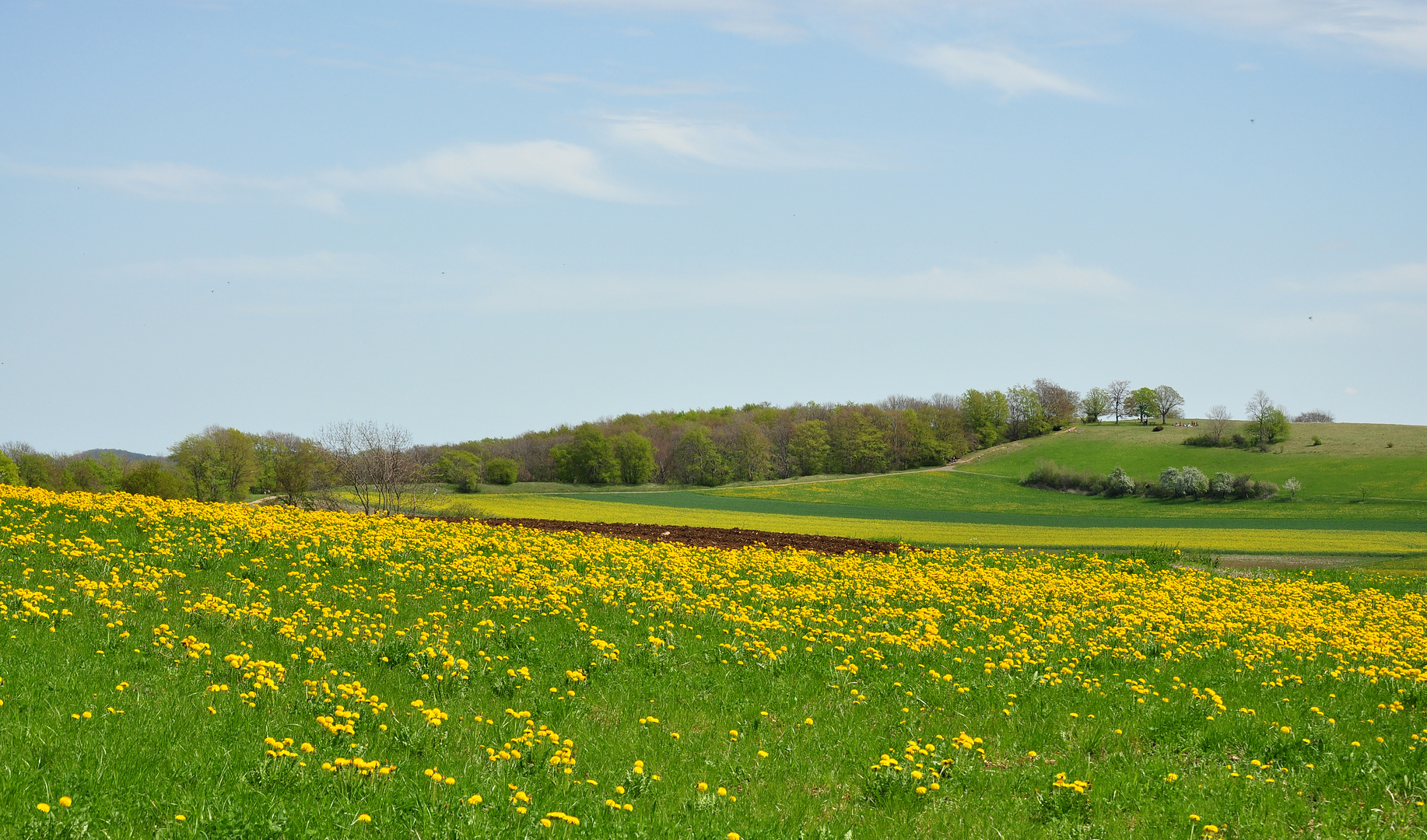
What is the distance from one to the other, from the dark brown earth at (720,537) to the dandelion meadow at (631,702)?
10269mm

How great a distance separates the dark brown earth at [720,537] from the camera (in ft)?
95.0

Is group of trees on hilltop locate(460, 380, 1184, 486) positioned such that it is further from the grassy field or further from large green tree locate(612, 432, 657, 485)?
the grassy field

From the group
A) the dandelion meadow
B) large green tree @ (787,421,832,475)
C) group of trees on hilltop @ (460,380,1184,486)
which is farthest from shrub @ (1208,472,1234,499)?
the dandelion meadow

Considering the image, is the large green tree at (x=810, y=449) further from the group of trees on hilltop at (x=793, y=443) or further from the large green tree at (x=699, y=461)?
the large green tree at (x=699, y=461)

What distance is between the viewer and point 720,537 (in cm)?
3080

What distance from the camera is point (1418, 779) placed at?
8711mm

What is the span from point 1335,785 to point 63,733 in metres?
11.5

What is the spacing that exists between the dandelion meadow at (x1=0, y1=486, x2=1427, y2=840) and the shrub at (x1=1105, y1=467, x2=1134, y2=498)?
83.7 m

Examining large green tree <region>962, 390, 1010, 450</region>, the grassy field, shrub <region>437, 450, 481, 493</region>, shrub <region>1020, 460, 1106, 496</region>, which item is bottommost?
the grassy field

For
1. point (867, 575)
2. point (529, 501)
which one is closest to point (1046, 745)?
point (867, 575)

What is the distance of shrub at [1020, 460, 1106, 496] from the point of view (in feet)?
327

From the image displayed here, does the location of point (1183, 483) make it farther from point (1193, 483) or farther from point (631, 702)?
point (631, 702)

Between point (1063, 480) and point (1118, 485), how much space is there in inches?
261

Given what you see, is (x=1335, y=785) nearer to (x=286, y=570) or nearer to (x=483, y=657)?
(x=483, y=657)
